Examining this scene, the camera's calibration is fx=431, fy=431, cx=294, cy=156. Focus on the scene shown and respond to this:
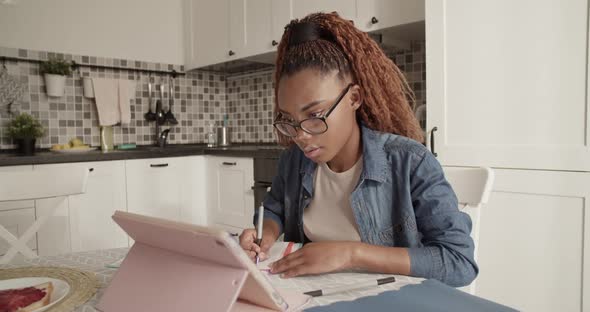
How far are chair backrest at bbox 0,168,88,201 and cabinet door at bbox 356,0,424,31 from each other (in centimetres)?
168

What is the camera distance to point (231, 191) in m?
3.09

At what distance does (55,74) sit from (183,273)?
287 centimetres

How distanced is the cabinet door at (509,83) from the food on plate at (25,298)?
1609mm

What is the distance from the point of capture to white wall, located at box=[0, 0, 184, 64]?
9.64 ft

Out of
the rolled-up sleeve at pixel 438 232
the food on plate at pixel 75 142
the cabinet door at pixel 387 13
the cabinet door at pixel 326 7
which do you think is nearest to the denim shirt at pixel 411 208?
the rolled-up sleeve at pixel 438 232

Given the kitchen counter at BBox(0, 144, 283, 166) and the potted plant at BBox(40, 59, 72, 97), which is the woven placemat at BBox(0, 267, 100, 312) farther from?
the potted plant at BBox(40, 59, 72, 97)

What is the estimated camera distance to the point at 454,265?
2.78 feet

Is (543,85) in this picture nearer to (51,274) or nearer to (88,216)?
(51,274)

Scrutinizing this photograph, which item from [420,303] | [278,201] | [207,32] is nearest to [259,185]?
[207,32]

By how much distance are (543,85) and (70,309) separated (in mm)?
1669

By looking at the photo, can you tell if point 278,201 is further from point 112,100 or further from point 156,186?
point 112,100

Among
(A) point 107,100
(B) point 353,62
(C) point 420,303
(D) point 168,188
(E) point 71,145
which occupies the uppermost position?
A: (A) point 107,100

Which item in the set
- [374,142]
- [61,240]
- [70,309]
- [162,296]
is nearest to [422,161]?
[374,142]

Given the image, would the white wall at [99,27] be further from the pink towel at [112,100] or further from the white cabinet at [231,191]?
the white cabinet at [231,191]
